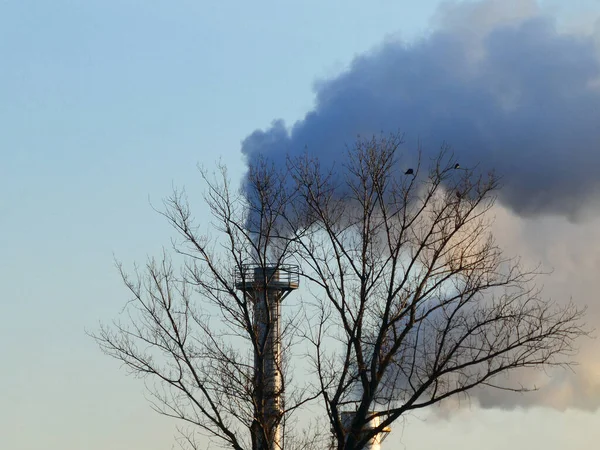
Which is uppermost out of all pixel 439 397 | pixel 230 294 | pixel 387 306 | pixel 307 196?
pixel 307 196

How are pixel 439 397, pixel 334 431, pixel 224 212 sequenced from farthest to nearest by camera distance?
1. pixel 224 212
2. pixel 334 431
3. pixel 439 397

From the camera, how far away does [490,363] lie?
12.6 metres

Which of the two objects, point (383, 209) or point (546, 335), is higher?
point (383, 209)

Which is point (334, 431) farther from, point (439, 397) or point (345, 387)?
point (439, 397)

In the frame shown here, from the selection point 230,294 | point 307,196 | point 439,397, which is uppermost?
point 307,196

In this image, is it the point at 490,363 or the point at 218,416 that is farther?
the point at 218,416

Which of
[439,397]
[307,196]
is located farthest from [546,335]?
[307,196]

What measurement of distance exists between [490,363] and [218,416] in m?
3.94

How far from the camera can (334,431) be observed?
43.5ft

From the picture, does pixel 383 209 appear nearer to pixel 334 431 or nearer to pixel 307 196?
pixel 307 196

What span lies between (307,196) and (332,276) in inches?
49.0

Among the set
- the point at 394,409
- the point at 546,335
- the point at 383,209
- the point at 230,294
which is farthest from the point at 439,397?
the point at 230,294

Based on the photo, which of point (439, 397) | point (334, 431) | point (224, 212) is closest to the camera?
point (439, 397)

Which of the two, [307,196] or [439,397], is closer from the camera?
[439,397]
